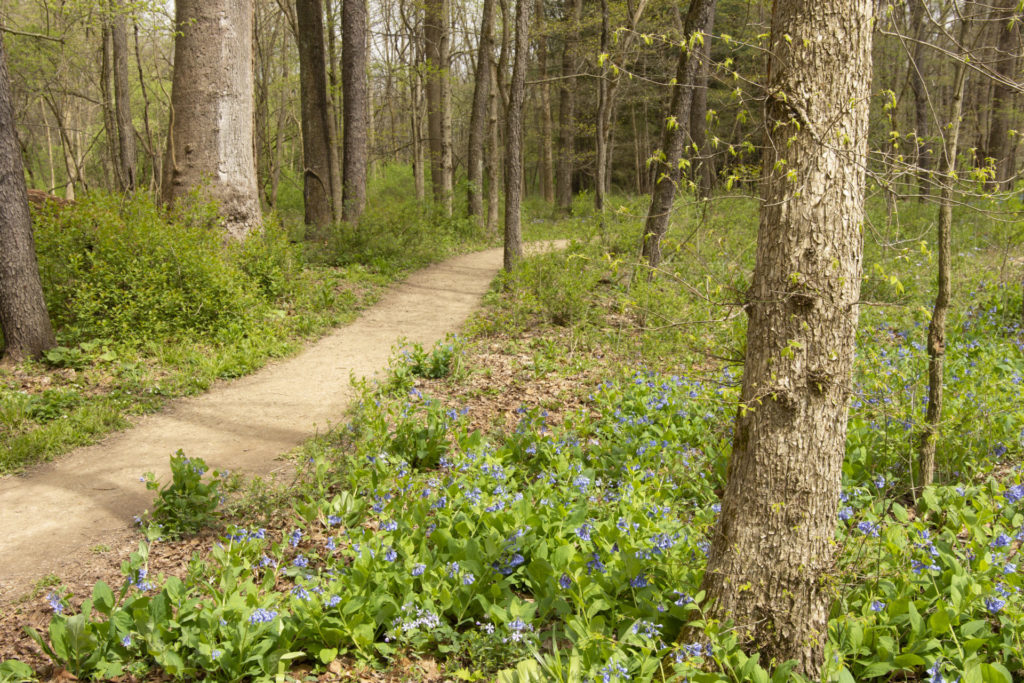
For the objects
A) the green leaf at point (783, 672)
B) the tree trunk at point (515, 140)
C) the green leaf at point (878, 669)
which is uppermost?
the tree trunk at point (515, 140)

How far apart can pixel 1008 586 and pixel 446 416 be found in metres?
3.72

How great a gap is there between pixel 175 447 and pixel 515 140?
7.15 m

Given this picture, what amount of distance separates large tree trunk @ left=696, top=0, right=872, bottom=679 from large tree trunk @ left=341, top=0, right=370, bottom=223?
11782mm

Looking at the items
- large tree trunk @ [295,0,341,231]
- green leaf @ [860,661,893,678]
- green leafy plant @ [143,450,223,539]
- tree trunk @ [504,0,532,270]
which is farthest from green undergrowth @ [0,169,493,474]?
green leaf @ [860,661,893,678]

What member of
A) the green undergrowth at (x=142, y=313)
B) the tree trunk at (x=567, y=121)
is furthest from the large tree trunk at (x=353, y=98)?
the tree trunk at (x=567, y=121)

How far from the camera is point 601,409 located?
19.0 ft

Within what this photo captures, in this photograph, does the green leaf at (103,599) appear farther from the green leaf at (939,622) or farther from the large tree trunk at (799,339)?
the green leaf at (939,622)

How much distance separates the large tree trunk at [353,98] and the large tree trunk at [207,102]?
11.5 feet

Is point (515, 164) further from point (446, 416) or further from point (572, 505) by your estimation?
point (572, 505)

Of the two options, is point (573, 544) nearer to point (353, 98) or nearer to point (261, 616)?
point (261, 616)

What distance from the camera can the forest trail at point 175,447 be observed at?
4113 mm

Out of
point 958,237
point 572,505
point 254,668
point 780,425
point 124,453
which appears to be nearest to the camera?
point 780,425

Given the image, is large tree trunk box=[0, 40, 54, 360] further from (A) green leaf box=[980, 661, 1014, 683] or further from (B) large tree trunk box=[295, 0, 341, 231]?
(A) green leaf box=[980, 661, 1014, 683]

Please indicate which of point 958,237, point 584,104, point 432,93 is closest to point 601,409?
point 958,237
